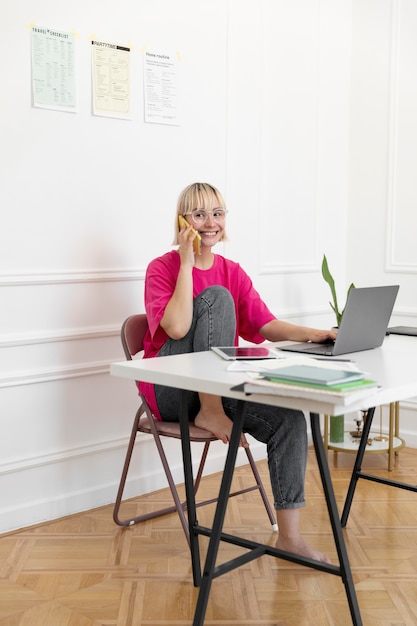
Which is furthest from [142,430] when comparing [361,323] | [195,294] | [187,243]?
[361,323]

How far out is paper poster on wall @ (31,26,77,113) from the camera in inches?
121

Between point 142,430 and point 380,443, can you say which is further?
point 380,443

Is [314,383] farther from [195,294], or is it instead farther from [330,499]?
[195,294]

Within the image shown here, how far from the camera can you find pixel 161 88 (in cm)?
354

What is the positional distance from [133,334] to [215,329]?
0.51 metres

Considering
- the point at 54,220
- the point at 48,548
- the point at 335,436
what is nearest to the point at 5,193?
the point at 54,220

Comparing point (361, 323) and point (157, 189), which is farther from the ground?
point (157, 189)

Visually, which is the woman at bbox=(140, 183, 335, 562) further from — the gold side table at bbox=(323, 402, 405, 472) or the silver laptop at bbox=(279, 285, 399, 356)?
the gold side table at bbox=(323, 402, 405, 472)

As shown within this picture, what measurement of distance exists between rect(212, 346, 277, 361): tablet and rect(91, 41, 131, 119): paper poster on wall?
1.37m

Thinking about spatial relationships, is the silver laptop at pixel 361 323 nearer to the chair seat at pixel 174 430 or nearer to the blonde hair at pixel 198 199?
the chair seat at pixel 174 430

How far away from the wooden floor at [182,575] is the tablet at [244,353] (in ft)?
2.61

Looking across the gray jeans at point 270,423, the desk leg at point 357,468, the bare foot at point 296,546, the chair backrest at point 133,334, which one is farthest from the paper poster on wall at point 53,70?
the bare foot at point 296,546

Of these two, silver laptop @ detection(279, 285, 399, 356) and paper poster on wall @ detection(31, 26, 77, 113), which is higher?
paper poster on wall @ detection(31, 26, 77, 113)

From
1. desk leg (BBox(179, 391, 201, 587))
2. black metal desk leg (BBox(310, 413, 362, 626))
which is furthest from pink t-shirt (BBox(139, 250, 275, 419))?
black metal desk leg (BBox(310, 413, 362, 626))
